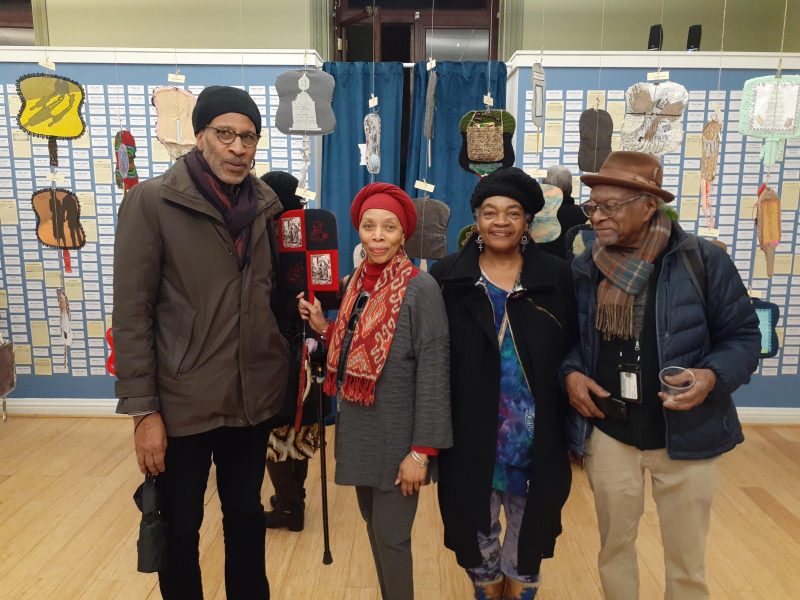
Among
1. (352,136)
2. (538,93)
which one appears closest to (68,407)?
(352,136)

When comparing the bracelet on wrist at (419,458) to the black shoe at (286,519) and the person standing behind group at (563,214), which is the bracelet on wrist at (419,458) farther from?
the person standing behind group at (563,214)

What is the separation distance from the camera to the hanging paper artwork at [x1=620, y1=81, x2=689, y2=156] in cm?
269

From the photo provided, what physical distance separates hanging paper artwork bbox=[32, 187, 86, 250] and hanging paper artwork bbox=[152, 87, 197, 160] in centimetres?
81

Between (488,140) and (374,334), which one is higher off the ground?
(488,140)

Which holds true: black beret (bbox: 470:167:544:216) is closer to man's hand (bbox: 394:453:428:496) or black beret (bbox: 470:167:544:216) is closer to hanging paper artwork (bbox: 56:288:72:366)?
man's hand (bbox: 394:453:428:496)

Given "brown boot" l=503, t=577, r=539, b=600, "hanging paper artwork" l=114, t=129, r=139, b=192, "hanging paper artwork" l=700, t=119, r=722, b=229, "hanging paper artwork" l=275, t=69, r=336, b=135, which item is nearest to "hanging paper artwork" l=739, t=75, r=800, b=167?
"hanging paper artwork" l=700, t=119, r=722, b=229

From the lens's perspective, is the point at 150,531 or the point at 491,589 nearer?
the point at 150,531

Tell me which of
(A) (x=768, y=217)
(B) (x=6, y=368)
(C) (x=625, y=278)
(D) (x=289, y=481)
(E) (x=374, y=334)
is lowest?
(D) (x=289, y=481)

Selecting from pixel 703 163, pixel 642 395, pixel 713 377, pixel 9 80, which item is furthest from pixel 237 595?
pixel 9 80

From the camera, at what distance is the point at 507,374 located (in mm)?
1576

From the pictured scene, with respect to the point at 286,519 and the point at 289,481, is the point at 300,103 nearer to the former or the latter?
the point at 289,481

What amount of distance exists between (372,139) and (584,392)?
87.6 inches

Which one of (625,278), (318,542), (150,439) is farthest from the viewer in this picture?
(318,542)

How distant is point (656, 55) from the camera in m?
3.50
